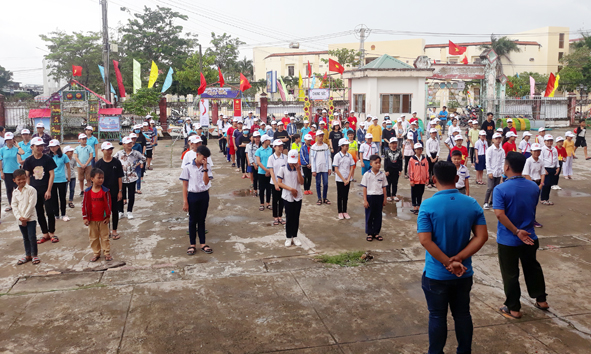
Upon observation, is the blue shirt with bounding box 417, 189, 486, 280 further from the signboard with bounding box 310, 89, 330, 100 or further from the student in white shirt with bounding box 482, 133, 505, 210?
the signboard with bounding box 310, 89, 330, 100

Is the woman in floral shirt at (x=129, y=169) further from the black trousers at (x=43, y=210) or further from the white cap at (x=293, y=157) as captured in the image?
the white cap at (x=293, y=157)

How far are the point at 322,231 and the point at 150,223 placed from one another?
335cm

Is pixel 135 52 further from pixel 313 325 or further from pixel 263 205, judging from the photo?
pixel 313 325

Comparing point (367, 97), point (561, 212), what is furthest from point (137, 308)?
point (367, 97)

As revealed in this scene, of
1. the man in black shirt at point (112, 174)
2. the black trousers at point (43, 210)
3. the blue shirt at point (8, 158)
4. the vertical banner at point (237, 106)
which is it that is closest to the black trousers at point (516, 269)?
the man in black shirt at point (112, 174)

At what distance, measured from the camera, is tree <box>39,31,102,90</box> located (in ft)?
124

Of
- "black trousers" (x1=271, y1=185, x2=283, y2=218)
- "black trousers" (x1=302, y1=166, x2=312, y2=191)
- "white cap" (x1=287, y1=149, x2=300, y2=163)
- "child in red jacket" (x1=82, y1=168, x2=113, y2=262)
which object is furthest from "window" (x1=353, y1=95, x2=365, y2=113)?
"child in red jacket" (x1=82, y1=168, x2=113, y2=262)

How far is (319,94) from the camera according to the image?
23016mm

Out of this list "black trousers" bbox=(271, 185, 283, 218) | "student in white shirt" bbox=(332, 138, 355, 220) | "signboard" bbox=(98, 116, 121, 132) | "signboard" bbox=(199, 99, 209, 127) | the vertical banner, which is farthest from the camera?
the vertical banner

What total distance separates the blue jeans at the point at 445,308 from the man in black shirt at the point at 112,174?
598 centimetres

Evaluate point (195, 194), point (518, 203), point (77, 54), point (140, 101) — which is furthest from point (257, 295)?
point (77, 54)

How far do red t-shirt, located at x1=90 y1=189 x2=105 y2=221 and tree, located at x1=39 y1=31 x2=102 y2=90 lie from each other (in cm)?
3486

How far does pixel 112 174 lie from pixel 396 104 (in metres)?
17.9

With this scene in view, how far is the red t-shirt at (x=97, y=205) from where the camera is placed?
21.9 ft
